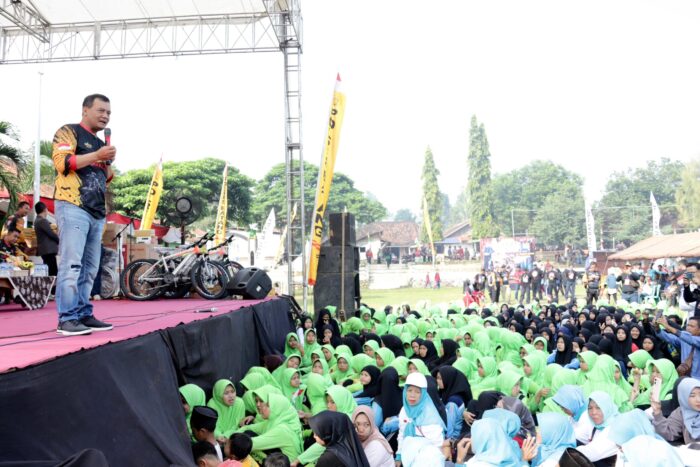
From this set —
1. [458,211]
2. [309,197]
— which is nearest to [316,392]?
[309,197]

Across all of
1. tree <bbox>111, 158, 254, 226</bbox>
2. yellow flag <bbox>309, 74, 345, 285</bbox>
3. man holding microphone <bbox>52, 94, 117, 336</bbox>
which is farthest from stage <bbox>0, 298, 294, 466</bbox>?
tree <bbox>111, 158, 254, 226</bbox>

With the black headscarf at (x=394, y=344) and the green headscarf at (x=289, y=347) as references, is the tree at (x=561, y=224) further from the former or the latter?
the green headscarf at (x=289, y=347)

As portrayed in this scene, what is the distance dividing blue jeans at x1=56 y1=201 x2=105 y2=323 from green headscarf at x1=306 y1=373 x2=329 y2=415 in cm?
276

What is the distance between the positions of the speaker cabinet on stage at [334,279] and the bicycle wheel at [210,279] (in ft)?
9.63

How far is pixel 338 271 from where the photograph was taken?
36.6ft

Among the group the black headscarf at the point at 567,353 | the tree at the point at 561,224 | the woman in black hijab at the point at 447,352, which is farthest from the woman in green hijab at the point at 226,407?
the tree at the point at 561,224

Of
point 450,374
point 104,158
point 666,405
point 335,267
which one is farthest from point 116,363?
point 335,267

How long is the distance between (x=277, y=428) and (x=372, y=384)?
184 cm

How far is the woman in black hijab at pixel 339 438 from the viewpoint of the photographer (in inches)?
153

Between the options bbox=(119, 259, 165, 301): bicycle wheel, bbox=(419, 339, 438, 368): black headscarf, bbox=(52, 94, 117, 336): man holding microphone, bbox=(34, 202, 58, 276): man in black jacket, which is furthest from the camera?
bbox=(119, 259, 165, 301): bicycle wheel

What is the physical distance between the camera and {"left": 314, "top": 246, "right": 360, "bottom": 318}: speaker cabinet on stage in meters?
11.1

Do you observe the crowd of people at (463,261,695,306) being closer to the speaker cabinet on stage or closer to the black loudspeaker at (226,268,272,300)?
the speaker cabinet on stage

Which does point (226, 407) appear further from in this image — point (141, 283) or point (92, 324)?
point (141, 283)

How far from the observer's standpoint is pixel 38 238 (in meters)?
6.77
